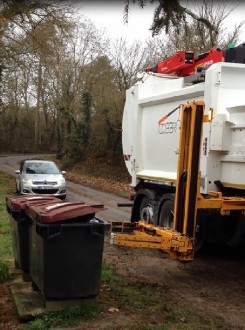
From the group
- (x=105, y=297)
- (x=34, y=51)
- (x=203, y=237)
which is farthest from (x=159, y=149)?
(x=34, y=51)

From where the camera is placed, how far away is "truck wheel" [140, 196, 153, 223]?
868 centimetres

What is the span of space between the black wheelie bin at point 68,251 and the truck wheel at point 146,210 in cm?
373

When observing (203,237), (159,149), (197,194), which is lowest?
(203,237)

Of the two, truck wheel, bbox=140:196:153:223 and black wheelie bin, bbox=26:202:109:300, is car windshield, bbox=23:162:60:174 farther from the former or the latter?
black wheelie bin, bbox=26:202:109:300

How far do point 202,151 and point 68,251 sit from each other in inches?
112

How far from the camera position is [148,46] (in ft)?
100

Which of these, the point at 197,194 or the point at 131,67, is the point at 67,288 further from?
the point at 131,67

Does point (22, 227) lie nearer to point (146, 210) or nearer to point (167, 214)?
point (167, 214)

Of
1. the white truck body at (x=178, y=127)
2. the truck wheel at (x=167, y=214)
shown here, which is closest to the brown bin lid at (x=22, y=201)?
the white truck body at (x=178, y=127)

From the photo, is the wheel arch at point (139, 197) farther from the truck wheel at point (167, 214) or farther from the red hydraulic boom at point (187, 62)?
the red hydraulic boom at point (187, 62)

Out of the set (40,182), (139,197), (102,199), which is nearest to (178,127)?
(139,197)

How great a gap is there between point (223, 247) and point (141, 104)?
319 cm

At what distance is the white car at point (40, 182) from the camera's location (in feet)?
55.7

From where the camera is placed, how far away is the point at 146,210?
8906mm
